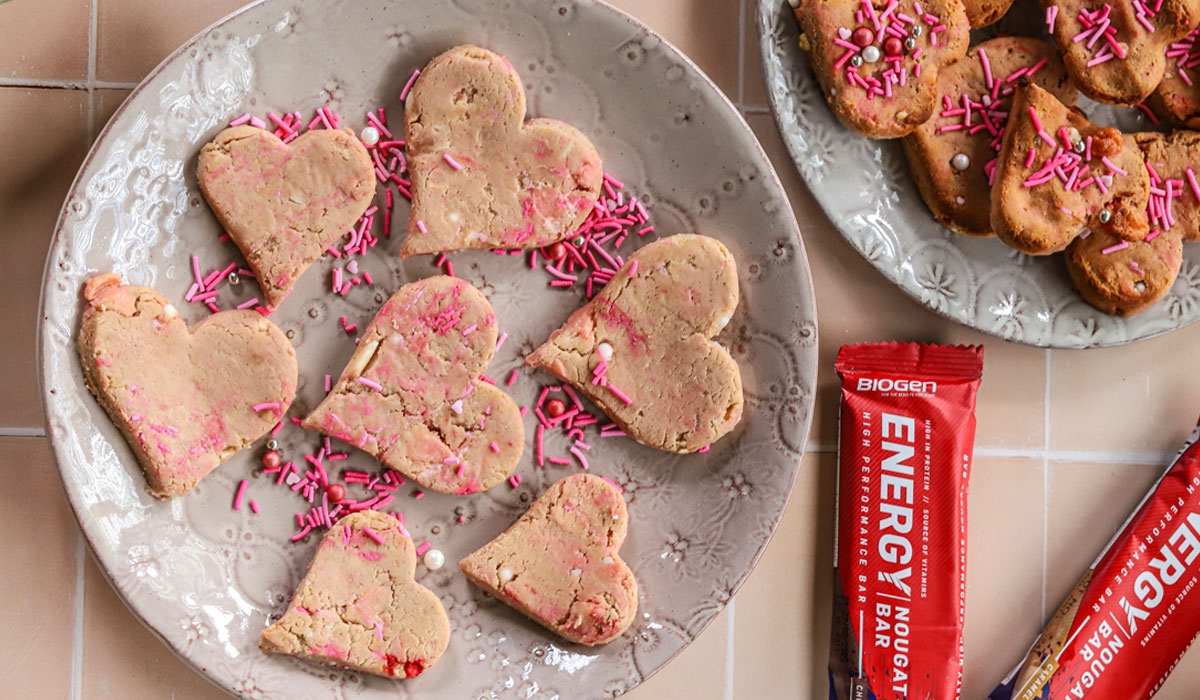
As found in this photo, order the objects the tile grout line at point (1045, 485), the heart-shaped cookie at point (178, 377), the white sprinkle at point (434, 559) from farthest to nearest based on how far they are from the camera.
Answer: the tile grout line at point (1045, 485), the white sprinkle at point (434, 559), the heart-shaped cookie at point (178, 377)

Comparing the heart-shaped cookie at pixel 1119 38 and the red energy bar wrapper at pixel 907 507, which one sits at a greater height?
the heart-shaped cookie at pixel 1119 38

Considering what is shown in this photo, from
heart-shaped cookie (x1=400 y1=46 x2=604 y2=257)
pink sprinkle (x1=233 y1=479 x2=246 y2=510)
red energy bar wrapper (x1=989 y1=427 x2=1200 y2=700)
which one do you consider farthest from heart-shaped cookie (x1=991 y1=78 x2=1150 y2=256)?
pink sprinkle (x1=233 y1=479 x2=246 y2=510)

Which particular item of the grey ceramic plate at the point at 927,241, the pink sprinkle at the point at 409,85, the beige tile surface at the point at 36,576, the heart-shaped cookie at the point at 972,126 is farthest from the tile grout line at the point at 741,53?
the beige tile surface at the point at 36,576

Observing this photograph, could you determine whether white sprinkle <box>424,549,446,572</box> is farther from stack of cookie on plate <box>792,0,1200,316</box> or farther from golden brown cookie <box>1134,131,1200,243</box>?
golden brown cookie <box>1134,131,1200,243</box>

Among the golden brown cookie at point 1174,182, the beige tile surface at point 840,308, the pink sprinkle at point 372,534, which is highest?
the golden brown cookie at point 1174,182

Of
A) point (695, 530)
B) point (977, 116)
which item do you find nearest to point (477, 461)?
point (695, 530)

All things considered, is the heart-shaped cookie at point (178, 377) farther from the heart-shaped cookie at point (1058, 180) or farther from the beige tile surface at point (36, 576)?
the heart-shaped cookie at point (1058, 180)

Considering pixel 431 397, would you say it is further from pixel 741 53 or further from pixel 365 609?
pixel 741 53
